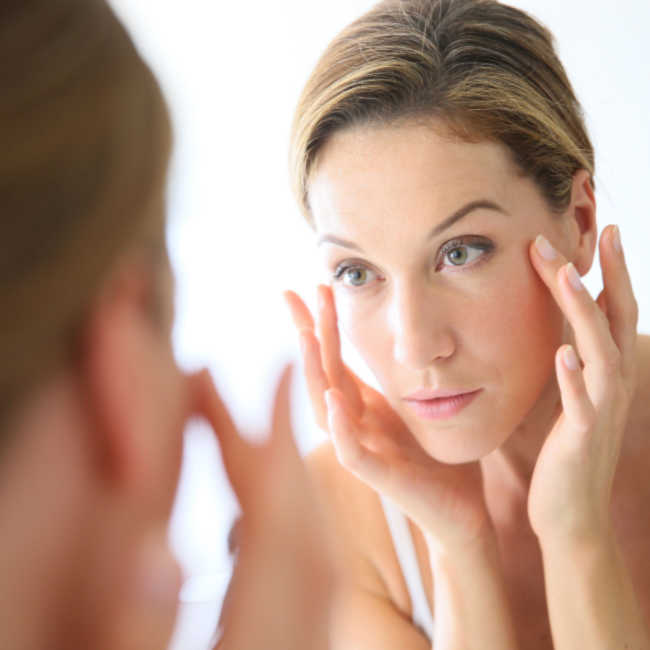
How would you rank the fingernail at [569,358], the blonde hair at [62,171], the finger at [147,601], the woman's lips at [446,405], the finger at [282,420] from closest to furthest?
1. the blonde hair at [62,171]
2. the finger at [147,601]
3. the finger at [282,420]
4. the fingernail at [569,358]
5. the woman's lips at [446,405]

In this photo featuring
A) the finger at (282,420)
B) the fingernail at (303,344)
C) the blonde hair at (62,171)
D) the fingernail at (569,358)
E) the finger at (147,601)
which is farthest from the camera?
the fingernail at (303,344)

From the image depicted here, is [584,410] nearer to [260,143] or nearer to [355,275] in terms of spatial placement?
[355,275]

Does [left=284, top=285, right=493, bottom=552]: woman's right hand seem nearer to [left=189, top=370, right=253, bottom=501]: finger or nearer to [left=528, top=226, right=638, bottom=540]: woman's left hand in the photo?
[left=528, top=226, right=638, bottom=540]: woman's left hand

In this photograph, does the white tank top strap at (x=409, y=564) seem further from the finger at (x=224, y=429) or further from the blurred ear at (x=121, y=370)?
the blurred ear at (x=121, y=370)

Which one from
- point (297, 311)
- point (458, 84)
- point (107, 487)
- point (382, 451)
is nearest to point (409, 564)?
point (382, 451)

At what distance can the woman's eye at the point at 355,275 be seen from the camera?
126 centimetres

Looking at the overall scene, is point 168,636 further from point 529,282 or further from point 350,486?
point 350,486

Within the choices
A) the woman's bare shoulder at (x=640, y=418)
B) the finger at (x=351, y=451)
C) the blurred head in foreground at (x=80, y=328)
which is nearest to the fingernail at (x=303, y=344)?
the finger at (x=351, y=451)

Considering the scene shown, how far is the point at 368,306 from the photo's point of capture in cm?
128

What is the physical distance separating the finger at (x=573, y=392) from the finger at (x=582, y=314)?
0.11ft

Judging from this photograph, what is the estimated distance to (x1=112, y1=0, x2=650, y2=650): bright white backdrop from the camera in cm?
220

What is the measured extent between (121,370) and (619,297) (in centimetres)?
95

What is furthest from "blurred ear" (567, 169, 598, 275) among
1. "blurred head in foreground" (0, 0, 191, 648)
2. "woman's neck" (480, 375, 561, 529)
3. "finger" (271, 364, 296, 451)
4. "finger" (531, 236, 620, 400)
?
"blurred head in foreground" (0, 0, 191, 648)

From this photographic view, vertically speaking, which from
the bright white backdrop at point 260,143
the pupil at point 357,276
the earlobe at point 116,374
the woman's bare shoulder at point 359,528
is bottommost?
the earlobe at point 116,374
